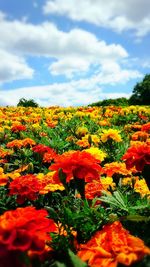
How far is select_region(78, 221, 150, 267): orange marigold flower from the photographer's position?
159 cm

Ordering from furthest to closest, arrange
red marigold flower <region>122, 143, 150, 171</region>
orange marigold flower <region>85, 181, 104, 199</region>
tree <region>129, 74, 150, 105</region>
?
1. tree <region>129, 74, 150, 105</region>
2. orange marigold flower <region>85, 181, 104, 199</region>
3. red marigold flower <region>122, 143, 150, 171</region>

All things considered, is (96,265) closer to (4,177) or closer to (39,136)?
(4,177)

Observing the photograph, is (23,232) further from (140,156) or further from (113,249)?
(140,156)

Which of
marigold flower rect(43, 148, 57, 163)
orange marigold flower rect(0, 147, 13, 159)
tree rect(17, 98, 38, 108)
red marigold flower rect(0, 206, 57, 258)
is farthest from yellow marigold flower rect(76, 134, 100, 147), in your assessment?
tree rect(17, 98, 38, 108)

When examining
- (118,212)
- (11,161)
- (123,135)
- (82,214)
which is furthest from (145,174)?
(123,135)

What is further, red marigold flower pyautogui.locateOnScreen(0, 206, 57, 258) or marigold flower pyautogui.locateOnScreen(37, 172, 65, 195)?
marigold flower pyautogui.locateOnScreen(37, 172, 65, 195)

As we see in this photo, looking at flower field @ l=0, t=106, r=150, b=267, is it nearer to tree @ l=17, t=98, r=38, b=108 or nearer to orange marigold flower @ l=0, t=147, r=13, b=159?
orange marigold flower @ l=0, t=147, r=13, b=159

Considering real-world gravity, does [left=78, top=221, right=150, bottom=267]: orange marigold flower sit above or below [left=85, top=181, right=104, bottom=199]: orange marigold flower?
above

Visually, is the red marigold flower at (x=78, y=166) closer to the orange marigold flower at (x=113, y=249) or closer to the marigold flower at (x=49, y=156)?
the orange marigold flower at (x=113, y=249)

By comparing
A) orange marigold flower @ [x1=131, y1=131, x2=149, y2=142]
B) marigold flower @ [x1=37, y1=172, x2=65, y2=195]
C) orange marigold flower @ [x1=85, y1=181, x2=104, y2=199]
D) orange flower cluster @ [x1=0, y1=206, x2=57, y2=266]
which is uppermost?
orange flower cluster @ [x1=0, y1=206, x2=57, y2=266]

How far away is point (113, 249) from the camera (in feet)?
5.68

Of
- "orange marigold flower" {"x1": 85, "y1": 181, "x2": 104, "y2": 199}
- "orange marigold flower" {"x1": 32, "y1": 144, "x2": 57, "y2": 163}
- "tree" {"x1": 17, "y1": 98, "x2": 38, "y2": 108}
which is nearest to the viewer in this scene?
"orange marigold flower" {"x1": 85, "y1": 181, "x2": 104, "y2": 199}

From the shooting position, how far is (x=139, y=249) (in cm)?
161

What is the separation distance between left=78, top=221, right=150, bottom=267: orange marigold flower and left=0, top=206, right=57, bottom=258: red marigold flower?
0.77 feet
